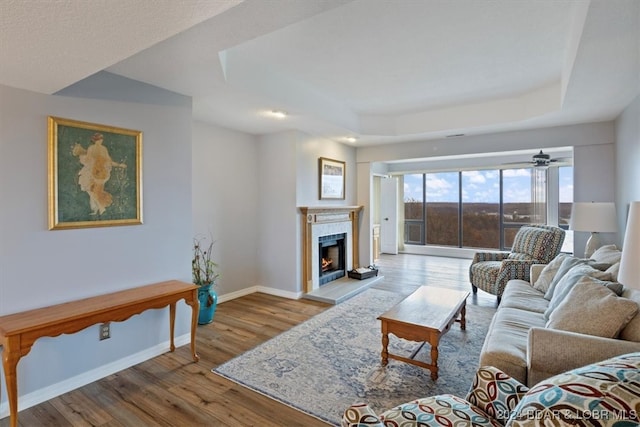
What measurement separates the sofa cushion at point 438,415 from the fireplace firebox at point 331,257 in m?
3.64

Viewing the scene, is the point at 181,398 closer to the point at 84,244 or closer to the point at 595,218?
the point at 84,244

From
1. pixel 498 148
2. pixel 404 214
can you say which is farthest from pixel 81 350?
pixel 404 214

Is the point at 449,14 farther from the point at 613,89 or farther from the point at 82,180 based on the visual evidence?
the point at 82,180

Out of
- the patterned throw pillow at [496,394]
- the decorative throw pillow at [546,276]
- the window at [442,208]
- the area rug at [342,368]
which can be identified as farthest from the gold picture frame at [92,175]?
the window at [442,208]

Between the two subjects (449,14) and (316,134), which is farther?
(316,134)

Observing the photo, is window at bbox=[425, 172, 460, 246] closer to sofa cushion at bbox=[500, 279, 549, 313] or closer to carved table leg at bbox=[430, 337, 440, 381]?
sofa cushion at bbox=[500, 279, 549, 313]

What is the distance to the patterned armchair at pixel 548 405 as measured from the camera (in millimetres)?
869

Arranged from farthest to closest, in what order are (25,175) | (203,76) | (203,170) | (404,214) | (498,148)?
(404,214)
(498,148)
(203,170)
(203,76)
(25,175)

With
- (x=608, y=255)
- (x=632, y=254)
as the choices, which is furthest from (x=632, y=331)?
(x=608, y=255)

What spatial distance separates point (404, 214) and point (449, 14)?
671 centimetres

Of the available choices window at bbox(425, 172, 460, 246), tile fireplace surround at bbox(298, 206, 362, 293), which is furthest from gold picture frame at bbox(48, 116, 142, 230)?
window at bbox(425, 172, 460, 246)

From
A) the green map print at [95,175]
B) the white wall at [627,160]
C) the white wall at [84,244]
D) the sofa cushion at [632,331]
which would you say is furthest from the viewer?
the white wall at [627,160]

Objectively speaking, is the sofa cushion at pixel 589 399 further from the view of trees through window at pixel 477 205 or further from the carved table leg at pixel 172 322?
the view of trees through window at pixel 477 205

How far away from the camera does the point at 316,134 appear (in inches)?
194
